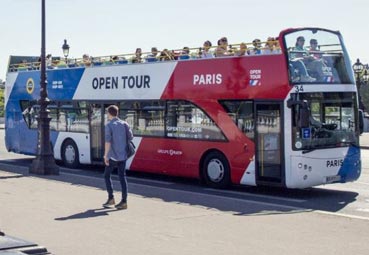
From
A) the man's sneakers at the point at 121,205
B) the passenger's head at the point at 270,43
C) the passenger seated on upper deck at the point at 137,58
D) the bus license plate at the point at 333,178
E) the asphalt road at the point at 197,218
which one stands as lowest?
the asphalt road at the point at 197,218

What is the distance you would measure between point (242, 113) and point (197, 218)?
4259mm

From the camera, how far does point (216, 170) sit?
14.8m

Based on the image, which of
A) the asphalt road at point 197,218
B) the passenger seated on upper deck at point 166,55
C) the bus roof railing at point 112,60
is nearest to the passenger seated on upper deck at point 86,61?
the bus roof railing at point 112,60

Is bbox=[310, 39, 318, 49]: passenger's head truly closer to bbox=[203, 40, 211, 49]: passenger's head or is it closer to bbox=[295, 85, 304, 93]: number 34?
bbox=[295, 85, 304, 93]: number 34

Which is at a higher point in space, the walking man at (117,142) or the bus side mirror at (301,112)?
the bus side mirror at (301,112)

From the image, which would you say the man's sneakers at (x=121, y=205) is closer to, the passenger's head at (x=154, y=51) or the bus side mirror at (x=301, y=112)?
the bus side mirror at (x=301, y=112)

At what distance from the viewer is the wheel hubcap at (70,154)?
1952 centimetres

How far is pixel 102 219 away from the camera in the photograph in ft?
34.0

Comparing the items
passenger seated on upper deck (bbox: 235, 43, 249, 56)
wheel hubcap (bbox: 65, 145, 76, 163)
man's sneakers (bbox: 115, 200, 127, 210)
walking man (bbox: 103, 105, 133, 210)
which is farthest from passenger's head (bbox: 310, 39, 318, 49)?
wheel hubcap (bbox: 65, 145, 76, 163)

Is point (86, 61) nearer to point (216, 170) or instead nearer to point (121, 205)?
point (216, 170)

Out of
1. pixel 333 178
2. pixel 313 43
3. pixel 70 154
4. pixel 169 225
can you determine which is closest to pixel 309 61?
pixel 313 43

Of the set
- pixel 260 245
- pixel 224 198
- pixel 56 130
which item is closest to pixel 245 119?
pixel 224 198

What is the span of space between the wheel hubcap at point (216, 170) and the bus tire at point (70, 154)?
226 inches

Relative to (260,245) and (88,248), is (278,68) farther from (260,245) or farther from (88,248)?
(88,248)
